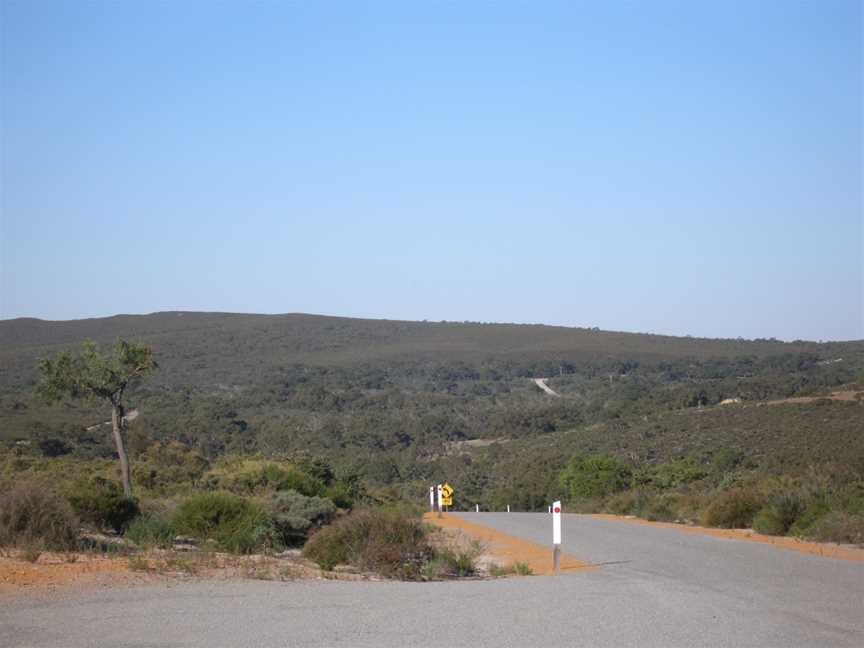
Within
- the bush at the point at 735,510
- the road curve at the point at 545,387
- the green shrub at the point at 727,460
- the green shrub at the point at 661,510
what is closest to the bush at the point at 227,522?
the bush at the point at 735,510

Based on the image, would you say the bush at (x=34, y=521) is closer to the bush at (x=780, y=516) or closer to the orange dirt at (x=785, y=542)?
the orange dirt at (x=785, y=542)

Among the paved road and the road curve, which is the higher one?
the road curve

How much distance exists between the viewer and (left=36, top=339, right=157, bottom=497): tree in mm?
28734

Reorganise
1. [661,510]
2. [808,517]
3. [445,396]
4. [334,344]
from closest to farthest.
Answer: [808,517] → [661,510] → [445,396] → [334,344]

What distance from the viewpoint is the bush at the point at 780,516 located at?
2066 centimetres

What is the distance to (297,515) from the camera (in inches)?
826

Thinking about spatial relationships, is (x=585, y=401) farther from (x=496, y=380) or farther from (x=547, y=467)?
(x=547, y=467)

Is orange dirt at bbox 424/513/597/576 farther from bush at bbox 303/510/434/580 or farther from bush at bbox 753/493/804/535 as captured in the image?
bush at bbox 753/493/804/535

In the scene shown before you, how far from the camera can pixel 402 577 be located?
47.4 ft

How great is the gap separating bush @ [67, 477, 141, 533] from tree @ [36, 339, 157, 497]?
30.0ft

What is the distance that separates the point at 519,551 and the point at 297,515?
4776 millimetres

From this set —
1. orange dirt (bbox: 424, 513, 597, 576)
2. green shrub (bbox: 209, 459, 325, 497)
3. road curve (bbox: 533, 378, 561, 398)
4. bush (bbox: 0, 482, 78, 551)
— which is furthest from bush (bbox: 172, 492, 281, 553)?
road curve (bbox: 533, 378, 561, 398)

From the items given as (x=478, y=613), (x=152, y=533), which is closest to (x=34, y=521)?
(x=152, y=533)

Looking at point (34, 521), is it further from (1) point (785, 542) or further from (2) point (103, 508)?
(1) point (785, 542)
